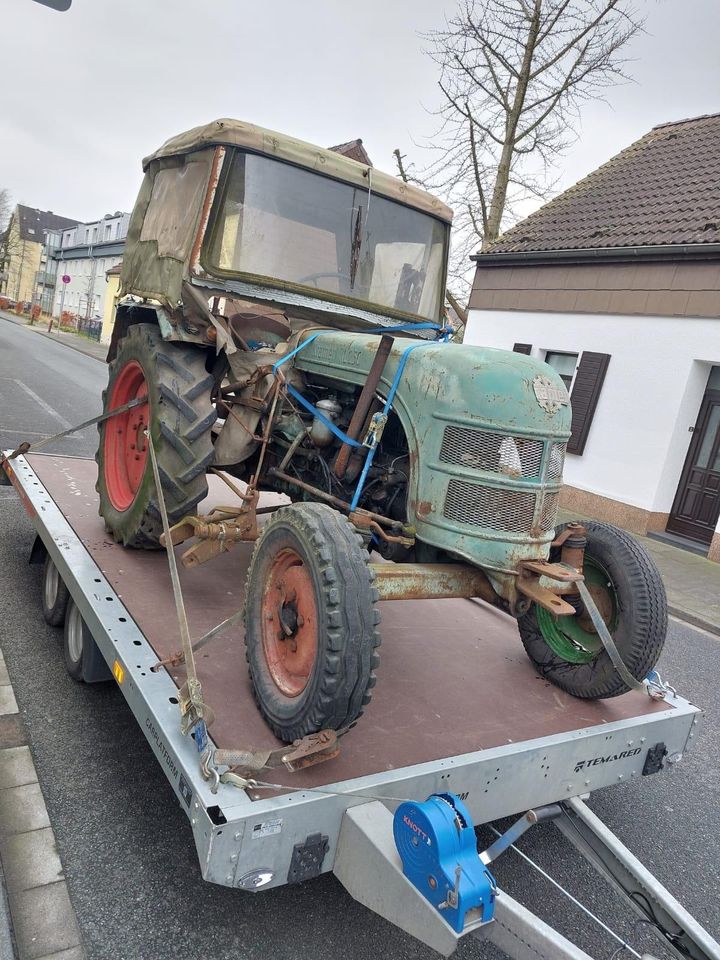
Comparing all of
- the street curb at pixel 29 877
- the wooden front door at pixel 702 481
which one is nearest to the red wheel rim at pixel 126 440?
the street curb at pixel 29 877

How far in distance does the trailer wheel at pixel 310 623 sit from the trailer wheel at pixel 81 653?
1.01m

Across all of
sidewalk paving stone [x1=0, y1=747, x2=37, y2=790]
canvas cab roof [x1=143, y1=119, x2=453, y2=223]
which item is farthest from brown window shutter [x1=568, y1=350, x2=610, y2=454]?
sidewalk paving stone [x1=0, y1=747, x2=37, y2=790]

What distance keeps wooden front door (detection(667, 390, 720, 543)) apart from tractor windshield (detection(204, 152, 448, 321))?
7.19m

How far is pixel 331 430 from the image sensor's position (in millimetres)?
3389

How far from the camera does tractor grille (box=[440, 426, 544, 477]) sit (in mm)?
2832

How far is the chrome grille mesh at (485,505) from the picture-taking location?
2869 mm

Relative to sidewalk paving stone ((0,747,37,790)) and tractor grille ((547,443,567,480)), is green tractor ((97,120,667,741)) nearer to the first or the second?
tractor grille ((547,443,567,480))

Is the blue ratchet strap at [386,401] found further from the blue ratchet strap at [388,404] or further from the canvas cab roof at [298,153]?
the canvas cab roof at [298,153]

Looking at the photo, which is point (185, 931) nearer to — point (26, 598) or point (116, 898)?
point (116, 898)

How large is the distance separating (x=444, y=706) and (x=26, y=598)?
116 inches

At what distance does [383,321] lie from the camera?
4.16m

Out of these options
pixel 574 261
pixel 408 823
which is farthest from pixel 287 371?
pixel 574 261

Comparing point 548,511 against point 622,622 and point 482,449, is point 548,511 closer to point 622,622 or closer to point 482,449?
point 482,449

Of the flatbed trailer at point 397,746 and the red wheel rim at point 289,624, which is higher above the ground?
the red wheel rim at point 289,624
